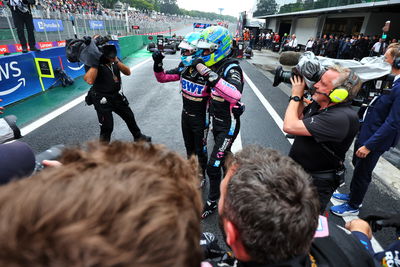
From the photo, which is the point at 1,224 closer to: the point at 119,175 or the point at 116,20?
the point at 119,175

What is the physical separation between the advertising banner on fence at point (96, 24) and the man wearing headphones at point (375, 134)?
2062cm

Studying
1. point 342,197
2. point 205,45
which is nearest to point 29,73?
point 205,45

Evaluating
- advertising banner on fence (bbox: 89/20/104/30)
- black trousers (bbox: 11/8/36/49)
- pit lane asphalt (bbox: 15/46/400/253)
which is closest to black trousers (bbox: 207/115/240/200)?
pit lane asphalt (bbox: 15/46/400/253)

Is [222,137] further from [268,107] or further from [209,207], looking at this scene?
[268,107]

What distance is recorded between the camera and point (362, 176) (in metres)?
2.90

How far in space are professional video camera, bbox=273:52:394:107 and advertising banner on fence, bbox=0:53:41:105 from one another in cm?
664

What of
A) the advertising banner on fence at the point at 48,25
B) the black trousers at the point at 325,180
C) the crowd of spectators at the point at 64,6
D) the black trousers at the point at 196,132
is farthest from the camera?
the crowd of spectators at the point at 64,6

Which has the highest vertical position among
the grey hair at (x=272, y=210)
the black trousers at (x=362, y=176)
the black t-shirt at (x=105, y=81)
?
the grey hair at (x=272, y=210)

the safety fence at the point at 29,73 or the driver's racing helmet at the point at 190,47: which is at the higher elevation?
the driver's racing helmet at the point at 190,47

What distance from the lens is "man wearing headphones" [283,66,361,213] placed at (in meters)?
1.99

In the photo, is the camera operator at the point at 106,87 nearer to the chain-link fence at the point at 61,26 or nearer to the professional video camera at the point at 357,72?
the professional video camera at the point at 357,72

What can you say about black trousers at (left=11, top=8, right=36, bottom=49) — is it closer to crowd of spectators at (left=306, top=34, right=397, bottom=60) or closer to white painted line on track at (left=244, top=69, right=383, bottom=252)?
white painted line on track at (left=244, top=69, right=383, bottom=252)

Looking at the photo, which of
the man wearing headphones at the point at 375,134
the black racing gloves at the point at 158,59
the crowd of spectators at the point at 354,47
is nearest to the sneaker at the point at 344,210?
the man wearing headphones at the point at 375,134

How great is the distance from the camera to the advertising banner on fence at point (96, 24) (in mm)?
18547
